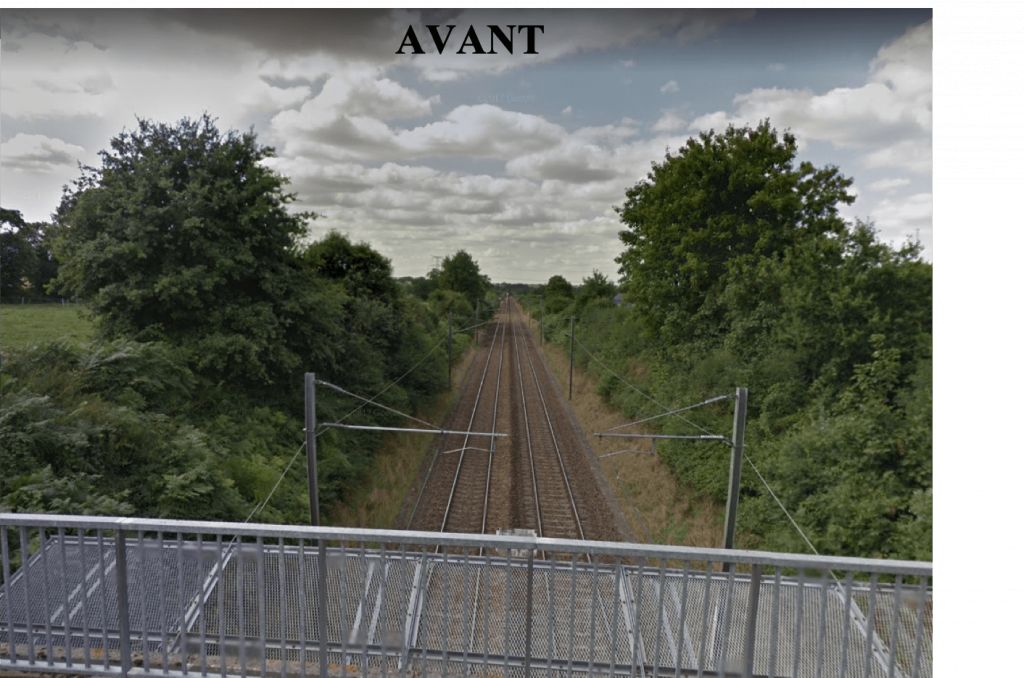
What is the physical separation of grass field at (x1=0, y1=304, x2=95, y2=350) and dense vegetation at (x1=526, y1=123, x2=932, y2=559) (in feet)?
23.5

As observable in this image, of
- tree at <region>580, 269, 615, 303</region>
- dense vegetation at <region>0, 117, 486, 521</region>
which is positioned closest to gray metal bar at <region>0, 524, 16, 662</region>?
dense vegetation at <region>0, 117, 486, 521</region>

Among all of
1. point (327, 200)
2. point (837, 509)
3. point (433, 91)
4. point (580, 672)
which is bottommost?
point (837, 509)

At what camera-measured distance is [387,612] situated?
201cm

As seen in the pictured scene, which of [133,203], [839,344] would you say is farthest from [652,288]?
[133,203]

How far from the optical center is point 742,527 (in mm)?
6730

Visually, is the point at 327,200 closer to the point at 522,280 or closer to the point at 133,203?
the point at 522,280

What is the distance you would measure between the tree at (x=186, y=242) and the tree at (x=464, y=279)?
96.6 inches

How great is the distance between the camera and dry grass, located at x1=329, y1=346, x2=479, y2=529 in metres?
7.31

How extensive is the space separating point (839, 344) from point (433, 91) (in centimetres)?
534

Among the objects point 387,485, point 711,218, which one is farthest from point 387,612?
point 711,218

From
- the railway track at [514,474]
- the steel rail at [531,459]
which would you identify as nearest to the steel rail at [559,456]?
the railway track at [514,474]

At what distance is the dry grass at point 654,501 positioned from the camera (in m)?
7.22

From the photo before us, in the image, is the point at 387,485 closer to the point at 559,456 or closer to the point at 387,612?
the point at 559,456
